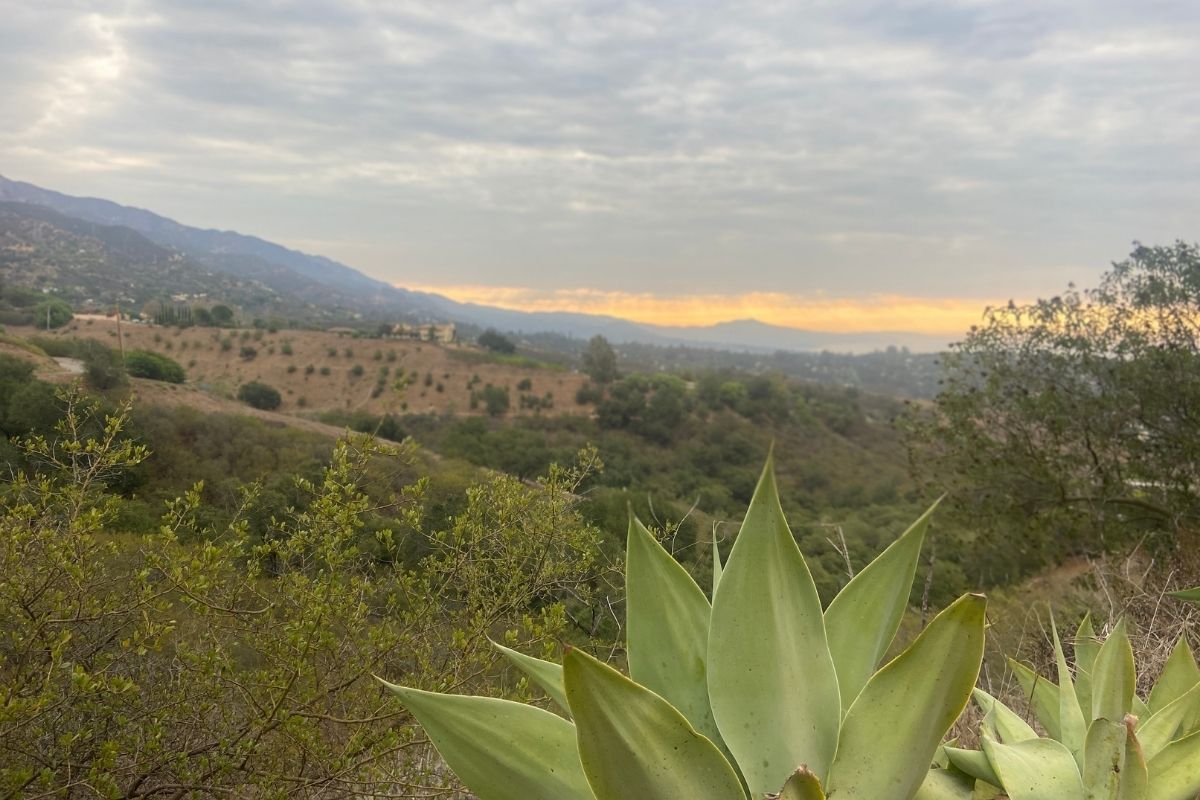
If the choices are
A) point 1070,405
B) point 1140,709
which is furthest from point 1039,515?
point 1140,709

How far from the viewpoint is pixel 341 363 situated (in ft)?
152

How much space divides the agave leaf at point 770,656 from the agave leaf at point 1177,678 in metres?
1.15

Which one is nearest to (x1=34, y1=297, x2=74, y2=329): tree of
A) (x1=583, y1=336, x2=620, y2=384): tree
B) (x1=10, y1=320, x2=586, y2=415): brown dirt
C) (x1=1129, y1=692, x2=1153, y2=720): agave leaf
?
(x1=10, y1=320, x2=586, y2=415): brown dirt

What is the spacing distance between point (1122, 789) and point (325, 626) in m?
2.56

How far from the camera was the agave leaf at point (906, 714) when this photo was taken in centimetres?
105

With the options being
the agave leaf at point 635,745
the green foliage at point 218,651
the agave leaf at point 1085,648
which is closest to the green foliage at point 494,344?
the green foliage at point 218,651

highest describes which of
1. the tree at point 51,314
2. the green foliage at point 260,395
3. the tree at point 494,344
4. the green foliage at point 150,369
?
the tree at point 494,344

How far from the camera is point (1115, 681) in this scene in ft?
5.18

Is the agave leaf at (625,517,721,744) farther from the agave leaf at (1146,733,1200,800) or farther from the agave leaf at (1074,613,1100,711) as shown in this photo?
the agave leaf at (1074,613,1100,711)

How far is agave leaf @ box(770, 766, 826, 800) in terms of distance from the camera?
35.9 inches

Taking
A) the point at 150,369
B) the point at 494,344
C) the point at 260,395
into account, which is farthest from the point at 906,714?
the point at 494,344

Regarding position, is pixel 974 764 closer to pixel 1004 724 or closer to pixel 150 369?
pixel 1004 724

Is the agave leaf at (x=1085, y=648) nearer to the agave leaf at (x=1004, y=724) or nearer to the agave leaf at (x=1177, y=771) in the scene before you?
the agave leaf at (x=1004, y=724)

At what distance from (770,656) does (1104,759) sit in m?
0.65
